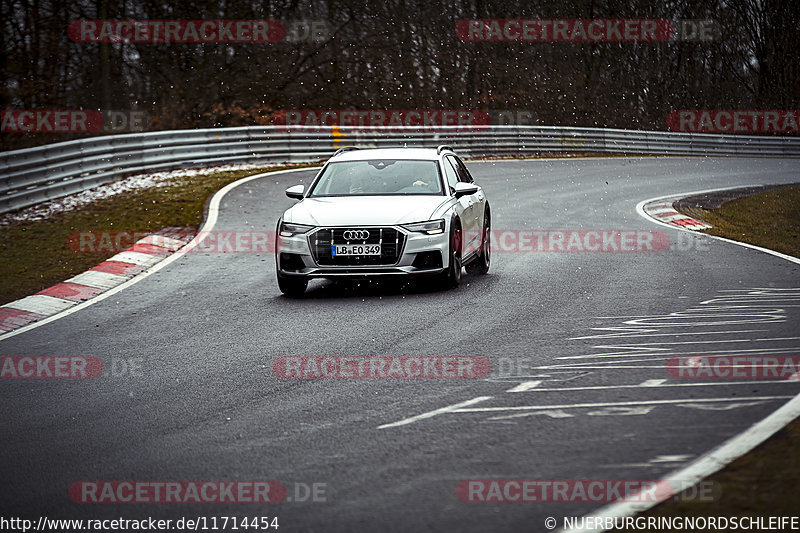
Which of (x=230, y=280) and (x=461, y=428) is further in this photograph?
(x=230, y=280)

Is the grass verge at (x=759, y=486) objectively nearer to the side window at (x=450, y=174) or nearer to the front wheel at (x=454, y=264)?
the front wheel at (x=454, y=264)

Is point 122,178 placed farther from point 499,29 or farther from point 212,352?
point 499,29

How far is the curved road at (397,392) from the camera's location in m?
4.93

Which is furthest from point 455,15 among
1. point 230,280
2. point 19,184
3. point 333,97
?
point 230,280

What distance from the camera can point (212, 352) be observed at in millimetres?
8484

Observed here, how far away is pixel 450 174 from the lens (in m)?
12.6

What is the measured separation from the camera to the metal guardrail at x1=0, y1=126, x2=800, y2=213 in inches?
728

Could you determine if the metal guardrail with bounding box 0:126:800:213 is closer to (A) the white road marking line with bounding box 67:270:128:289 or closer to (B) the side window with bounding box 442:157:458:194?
(A) the white road marking line with bounding box 67:270:128:289

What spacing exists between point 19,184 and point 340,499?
48.6ft

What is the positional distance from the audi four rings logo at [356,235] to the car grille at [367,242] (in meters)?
0.02

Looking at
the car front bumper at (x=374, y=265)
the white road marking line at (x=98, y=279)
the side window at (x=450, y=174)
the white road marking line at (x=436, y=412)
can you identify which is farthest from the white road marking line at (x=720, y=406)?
the white road marking line at (x=98, y=279)

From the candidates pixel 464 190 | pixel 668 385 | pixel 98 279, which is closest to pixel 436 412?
pixel 668 385

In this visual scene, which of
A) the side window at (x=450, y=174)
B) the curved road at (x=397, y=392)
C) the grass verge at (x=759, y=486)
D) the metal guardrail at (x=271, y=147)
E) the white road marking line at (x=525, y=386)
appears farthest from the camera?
the metal guardrail at (x=271, y=147)

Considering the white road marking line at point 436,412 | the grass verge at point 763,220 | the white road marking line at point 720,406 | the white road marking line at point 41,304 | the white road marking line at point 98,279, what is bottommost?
the white road marking line at point 41,304
